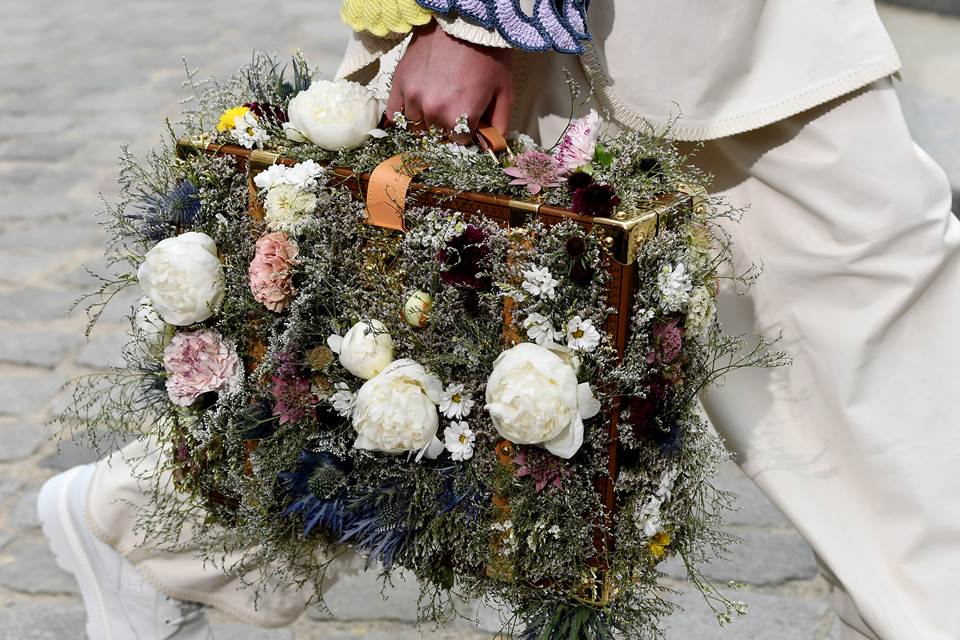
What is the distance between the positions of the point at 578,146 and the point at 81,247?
3.36 m

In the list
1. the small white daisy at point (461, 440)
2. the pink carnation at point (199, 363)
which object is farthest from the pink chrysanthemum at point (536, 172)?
the pink carnation at point (199, 363)

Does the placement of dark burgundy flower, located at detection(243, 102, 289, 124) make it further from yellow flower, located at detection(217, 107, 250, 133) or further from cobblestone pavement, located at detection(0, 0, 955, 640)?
cobblestone pavement, located at detection(0, 0, 955, 640)

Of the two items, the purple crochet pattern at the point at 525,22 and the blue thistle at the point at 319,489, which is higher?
the purple crochet pattern at the point at 525,22

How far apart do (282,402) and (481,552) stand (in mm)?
376

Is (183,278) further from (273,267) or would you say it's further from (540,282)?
(540,282)

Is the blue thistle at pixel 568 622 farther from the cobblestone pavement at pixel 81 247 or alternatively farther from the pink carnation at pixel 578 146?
the cobblestone pavement at pixel 81 247

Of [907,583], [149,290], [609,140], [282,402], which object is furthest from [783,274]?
[149,290]

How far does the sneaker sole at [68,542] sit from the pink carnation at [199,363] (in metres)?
0.62

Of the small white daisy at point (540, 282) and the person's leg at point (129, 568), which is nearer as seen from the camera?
the small white daisy at point (540, 282)

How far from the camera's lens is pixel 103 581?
218cm

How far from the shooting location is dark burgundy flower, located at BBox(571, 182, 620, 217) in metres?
1.36

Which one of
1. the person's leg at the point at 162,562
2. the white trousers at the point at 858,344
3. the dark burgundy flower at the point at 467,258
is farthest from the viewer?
the person's leg at the point at 162,562

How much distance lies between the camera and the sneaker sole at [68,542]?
7.00ft

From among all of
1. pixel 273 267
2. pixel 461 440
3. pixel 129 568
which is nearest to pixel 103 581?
pixel 129 568
